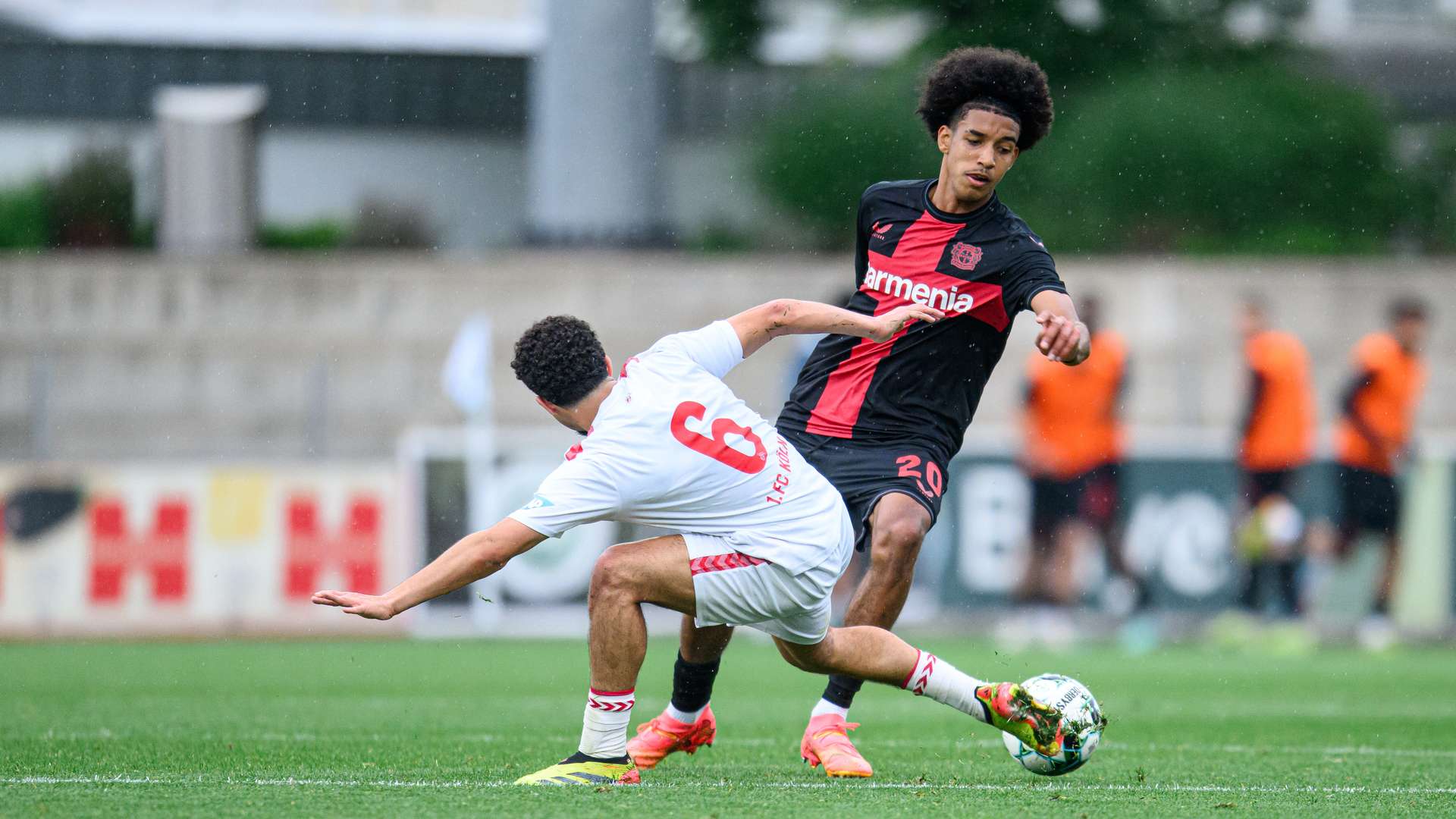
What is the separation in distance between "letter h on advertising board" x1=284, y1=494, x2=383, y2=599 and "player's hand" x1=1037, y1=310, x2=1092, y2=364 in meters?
9.00

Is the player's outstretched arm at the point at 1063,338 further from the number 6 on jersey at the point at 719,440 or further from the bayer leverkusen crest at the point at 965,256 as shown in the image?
the number 6 on jersey at the point at 719,440

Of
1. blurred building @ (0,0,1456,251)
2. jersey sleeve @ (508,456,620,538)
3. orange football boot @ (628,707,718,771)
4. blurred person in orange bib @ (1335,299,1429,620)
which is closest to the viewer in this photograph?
jersey sleeve @ (508,456,620,538)

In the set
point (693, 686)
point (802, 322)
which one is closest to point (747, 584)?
point (802, 322)

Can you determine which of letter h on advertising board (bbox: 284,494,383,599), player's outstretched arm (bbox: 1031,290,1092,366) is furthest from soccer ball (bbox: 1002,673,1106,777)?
letter h on advertising board (bbox: 284,494,383,599)

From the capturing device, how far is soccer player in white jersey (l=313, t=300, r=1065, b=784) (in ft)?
16.9

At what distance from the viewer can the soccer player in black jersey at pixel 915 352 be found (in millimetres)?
6121

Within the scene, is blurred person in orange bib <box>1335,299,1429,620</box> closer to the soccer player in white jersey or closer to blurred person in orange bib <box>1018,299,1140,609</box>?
Result: blurred person in orange bib <box>1018,299,1140,609</box>

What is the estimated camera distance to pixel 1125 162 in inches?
790

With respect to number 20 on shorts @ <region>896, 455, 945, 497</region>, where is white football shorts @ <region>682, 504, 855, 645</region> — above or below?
below

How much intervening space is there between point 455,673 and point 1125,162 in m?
11.9

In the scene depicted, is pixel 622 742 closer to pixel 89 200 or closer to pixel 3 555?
pixel 3 555

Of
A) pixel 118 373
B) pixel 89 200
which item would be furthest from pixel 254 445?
pixel 89 200

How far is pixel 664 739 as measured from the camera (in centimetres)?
619

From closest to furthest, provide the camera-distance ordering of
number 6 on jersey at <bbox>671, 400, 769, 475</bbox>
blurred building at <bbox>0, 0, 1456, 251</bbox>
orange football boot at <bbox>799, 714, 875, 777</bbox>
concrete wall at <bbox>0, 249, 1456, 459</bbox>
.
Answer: number 6 on jersey at <bbox>671, 400, 769, 475</bbox> < orange football boot at <bbox>799, 714, 875, 777</bbox> < concrete wall at <bbox>0, 249, 1456, 459</bbox> < blurred building at <bbox>0, 0, 1456, 251</bbox>
